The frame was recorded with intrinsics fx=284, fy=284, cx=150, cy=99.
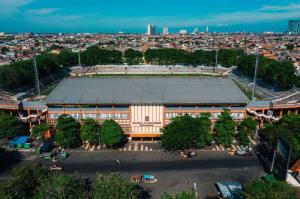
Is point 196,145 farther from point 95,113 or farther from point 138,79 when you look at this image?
point 138,79

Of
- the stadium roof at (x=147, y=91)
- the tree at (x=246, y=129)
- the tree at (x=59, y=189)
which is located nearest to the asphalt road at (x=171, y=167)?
the tree at (x=246, y=129)

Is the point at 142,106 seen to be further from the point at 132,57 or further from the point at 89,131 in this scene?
the point at 132,57

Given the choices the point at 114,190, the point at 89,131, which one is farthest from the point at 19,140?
the point at 114,190

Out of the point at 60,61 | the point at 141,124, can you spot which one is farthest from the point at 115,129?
the point at 60,61

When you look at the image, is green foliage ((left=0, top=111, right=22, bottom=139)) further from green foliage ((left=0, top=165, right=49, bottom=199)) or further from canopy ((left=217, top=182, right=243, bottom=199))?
canopy ((left=217, top=182, right=243, bottom=199))

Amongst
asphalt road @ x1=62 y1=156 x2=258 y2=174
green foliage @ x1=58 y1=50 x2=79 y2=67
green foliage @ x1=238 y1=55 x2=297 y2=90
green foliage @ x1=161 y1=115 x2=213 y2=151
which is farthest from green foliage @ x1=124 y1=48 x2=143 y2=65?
asphalt road @ x1=62 y1=156 x2=258 y2=174

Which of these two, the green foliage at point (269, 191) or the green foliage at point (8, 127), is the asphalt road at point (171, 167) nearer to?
the green foliage at point (8, 127)
